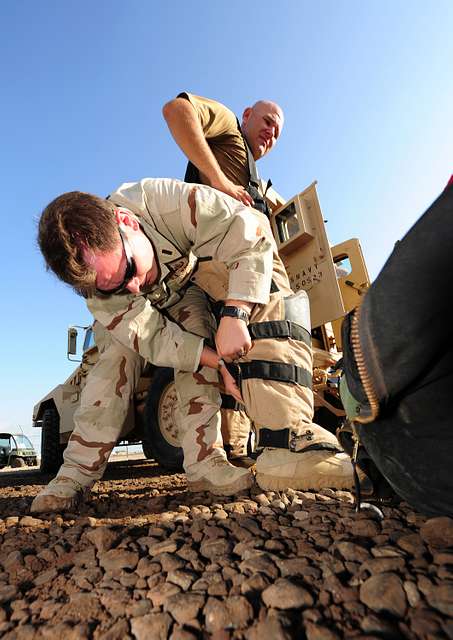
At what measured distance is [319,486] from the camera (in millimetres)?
1659

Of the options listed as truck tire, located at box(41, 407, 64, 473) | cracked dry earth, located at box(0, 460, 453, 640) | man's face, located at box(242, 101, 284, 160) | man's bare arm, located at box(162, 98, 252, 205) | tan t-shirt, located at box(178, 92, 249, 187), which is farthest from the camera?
truck tire, located at box(41, 407, 64, 473)

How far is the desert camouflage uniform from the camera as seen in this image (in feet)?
5.82

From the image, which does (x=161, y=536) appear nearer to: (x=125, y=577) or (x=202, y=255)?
(x=125, y=577)

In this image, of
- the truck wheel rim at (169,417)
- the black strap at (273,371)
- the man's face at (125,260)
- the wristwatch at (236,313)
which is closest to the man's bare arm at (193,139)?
the man's face at (125,260)

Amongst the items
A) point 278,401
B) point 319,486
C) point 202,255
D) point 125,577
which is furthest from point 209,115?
point 125,577

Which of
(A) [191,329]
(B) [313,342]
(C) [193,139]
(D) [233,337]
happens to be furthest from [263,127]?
(B) [313,342]

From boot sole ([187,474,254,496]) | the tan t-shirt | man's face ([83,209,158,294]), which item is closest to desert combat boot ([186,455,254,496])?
boot sole ([187,474,254,496])

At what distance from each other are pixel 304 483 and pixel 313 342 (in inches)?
98.4

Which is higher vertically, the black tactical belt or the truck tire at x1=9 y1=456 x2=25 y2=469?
the black tactical belt

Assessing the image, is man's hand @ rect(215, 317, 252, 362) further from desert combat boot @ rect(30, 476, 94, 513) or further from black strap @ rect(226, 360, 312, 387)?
desert combat boot @ rect(30, 476, 94, 513)

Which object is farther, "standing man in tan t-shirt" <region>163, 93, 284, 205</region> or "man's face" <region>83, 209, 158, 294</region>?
"standing man in tan t-shirt" <region>163, 93, 284, 205</region>

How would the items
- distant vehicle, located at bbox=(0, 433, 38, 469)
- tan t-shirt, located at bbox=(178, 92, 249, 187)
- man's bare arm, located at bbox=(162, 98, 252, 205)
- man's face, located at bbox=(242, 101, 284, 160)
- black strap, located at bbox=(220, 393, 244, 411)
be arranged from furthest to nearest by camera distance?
distant vehicle, located at bbox=(0, 433, 38, 469)
man's face, located at bbox=(242, 101, 284, 160)
black strap, located at bbox=(220, 393, 244, 411)
tan t-shirt, located at bbox=(178, 92, 249, 187)
man's bare arm, located at bbox=(162, 98, 252, 205)

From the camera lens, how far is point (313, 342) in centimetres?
405

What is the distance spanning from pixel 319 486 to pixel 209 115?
7.07 feet
